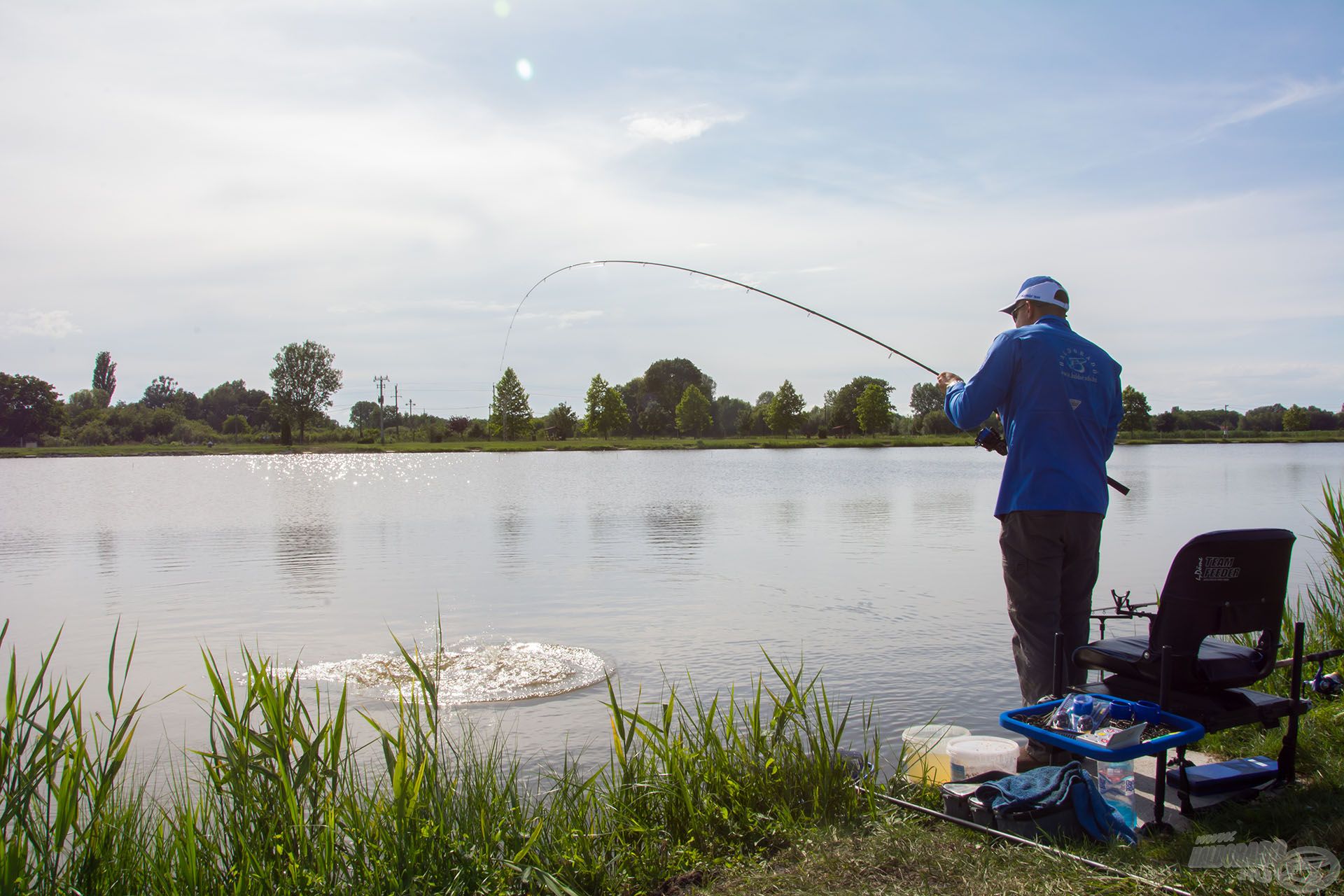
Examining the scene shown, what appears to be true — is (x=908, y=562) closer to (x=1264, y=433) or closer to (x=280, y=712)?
(x=280, y=712)

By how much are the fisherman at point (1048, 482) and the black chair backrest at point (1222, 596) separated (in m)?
0.79

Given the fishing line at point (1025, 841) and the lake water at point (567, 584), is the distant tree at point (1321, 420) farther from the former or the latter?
the fishing line at point (1025, 841)

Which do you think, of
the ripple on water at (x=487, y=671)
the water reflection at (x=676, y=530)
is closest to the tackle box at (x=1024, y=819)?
the ripple on water at (x=487, y=671)

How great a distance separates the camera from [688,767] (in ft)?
12.6

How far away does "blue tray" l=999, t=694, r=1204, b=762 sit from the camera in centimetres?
313

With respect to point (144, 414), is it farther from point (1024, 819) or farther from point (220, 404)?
point (1024, 819)

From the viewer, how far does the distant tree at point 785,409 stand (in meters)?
95.9

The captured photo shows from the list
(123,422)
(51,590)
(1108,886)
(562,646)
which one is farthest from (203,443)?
(1108,886)

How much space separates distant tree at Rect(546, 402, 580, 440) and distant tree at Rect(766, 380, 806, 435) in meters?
20.7

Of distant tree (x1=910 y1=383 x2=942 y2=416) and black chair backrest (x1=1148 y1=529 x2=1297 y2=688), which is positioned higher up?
distant tree (x1=910 y1=383 x2=942 y2=416)

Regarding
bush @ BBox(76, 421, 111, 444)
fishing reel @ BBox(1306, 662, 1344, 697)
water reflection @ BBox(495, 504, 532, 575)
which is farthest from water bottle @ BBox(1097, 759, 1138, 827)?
bush @ BBox(76, 421, 111, 444)

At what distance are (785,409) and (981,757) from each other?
305 ft

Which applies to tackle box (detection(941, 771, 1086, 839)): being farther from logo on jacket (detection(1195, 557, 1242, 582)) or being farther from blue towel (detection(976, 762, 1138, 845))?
logo on jacket (detection(1195, 557, 1242, 582))

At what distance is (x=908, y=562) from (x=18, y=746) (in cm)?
1154
